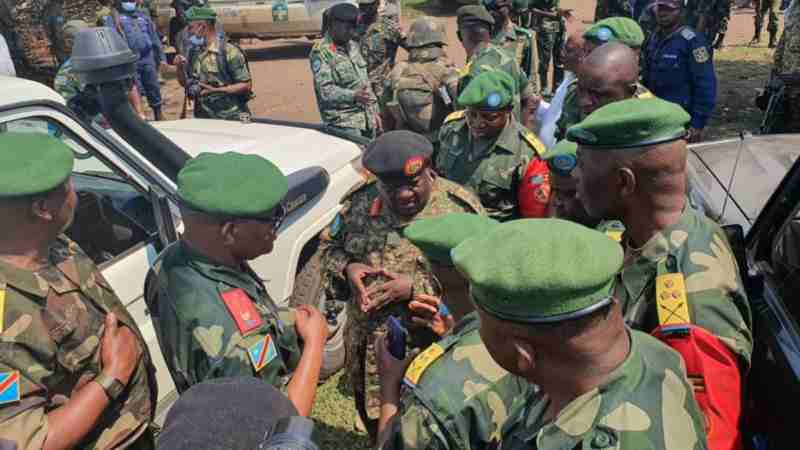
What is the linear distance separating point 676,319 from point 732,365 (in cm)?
19

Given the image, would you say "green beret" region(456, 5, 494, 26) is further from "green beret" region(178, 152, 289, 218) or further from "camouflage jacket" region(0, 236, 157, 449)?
"camouflage jacket" region(0, 236, 157, 449)

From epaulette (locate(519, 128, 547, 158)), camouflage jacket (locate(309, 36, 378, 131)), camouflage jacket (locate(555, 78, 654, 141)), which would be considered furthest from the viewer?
camouflage jacket (locate(309, 36, 378, 131))

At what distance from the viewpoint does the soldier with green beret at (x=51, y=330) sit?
1824mm

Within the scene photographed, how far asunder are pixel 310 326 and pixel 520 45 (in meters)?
4.65

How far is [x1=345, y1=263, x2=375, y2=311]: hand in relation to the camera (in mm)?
2706

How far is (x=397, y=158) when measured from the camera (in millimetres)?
2584

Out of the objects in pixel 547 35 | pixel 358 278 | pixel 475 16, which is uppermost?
pixel 475 16

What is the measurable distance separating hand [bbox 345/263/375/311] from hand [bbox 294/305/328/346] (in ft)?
1.23

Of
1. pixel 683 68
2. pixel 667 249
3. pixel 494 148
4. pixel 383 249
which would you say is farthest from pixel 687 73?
pixel 667 249

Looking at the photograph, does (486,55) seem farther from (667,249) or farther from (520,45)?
(667,249)

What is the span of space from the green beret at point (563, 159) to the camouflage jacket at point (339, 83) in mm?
2818

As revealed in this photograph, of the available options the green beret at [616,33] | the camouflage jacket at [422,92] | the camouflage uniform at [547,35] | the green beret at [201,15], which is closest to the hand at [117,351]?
the camouflage jacket at [422,92]

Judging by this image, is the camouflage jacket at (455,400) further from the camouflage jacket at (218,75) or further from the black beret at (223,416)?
the camouflage jacket at (218,75)

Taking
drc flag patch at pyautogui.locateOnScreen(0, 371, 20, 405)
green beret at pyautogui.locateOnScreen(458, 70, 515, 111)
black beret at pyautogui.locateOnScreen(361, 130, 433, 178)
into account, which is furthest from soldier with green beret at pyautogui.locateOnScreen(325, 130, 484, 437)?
drc flag patch at pyautogui.locateOnScreen(0, 371, 20, 405)
